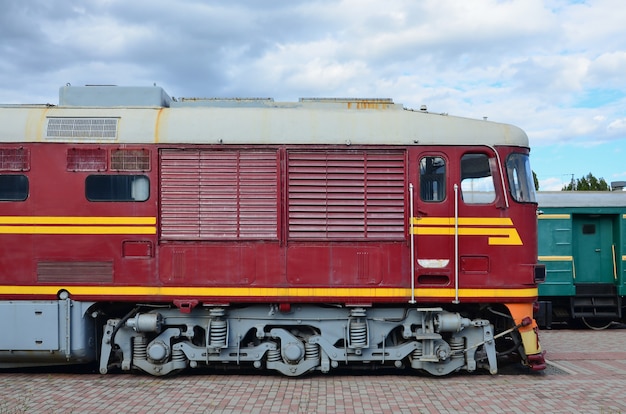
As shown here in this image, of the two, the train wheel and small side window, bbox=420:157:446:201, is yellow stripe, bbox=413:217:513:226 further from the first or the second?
the train wheel

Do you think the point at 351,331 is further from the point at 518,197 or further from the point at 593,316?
the point at 593,316

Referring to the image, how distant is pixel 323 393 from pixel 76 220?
4.16m

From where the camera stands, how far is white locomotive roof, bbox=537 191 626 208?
13.7 m

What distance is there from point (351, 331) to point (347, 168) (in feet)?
7.62

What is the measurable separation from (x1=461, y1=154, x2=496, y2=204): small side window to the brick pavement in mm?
2605

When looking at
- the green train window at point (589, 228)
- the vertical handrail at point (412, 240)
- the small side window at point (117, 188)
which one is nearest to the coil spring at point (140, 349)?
the small side window at point (117, 188)

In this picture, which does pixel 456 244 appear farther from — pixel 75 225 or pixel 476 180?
pixel 75 225

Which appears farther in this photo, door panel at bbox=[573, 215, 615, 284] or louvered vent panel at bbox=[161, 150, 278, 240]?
door panel at bbox=[573, 215, 615, 284]

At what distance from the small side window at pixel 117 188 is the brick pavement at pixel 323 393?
2.60 metres

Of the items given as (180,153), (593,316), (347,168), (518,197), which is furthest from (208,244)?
(593,316)

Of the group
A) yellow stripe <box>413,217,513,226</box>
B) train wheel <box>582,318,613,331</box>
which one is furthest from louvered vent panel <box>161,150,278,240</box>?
train wheel <box>582,318,613,331</box>

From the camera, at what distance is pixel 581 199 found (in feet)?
45.5

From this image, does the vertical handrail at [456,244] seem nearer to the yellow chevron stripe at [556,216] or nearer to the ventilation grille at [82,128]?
the ventilation grille at [82,128]

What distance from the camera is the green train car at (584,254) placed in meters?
13.5
